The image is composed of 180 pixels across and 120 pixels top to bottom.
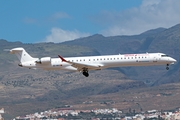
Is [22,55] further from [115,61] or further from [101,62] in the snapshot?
[115,61]

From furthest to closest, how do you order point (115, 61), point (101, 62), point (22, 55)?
1. point (22, 55)
2. point (101, 62)
3. point (115, 61)

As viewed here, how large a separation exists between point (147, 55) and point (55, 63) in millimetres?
16081

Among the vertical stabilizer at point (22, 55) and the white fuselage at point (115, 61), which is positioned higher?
the vertical stabilizer at point (22, 55)

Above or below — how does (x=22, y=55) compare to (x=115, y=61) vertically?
A: above

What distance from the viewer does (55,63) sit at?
104 m

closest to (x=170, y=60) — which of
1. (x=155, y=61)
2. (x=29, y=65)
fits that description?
(x=155, y=61)

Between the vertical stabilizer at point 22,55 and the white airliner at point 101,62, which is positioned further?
the vertical stabilizer at point 22,55

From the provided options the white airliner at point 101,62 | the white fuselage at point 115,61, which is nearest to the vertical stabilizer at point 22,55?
the white airliner at point 101,62

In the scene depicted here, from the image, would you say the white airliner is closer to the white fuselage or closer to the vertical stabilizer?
the white fuselage

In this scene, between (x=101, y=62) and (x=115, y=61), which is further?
(x=101, y=62)

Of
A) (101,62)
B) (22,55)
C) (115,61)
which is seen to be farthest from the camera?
(22,55)

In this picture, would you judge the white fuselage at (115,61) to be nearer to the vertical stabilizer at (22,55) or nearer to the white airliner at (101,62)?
the white airliner at (101,62)

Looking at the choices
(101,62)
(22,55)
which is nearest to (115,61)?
(101,62)

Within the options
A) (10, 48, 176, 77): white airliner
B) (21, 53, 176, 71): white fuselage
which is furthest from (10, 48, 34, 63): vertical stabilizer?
(21, 53, 176, 71): white fuselage
